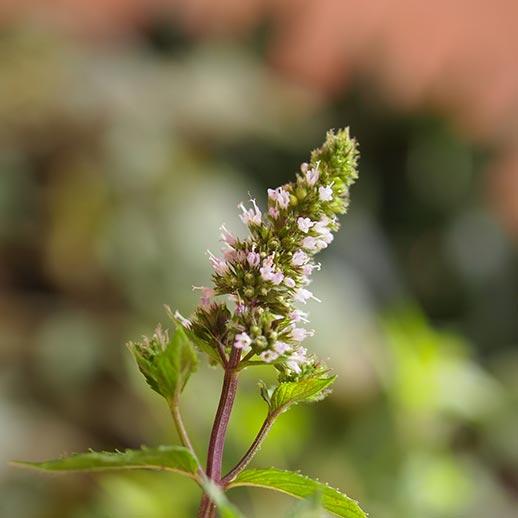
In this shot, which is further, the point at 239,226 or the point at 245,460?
the point at 239,226

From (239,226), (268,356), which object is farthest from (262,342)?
(239,226)

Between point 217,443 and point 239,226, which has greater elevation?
point 239,226

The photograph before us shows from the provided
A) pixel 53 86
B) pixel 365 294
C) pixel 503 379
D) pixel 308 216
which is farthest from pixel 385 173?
pixel 308 216

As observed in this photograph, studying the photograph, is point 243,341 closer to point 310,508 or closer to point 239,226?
point 310,508

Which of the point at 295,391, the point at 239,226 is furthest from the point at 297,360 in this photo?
A: the point at 239,226

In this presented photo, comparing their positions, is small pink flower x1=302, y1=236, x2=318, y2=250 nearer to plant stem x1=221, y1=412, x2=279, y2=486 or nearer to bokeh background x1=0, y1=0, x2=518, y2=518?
plant stem x1=221, y1=412, x2=279, y2=486
